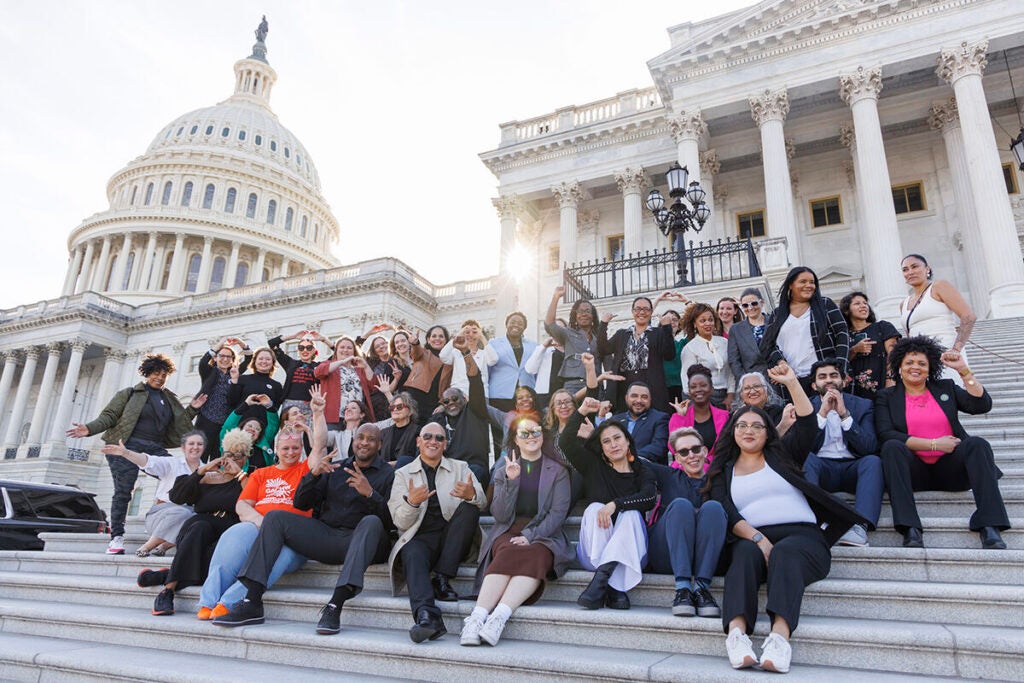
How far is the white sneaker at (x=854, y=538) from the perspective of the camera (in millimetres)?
4500

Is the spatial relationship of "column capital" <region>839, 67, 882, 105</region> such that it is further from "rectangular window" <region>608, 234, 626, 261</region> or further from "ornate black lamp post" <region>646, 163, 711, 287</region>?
"rectangular window" <region>608, 234, 626, 261</region>

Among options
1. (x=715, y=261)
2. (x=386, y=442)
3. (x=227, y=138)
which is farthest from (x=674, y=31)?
(x=227, y=138)

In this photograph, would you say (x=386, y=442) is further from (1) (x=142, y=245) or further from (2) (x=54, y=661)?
(1) (x=142, y=245)

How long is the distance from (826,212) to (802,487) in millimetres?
22796

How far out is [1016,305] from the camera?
52.7ft

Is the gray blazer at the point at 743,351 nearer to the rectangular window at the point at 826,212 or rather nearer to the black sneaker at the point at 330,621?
the black sneaker at the point at 330,621

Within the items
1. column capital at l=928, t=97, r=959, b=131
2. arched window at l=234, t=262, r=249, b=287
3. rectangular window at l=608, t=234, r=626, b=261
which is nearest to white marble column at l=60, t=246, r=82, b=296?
arched window at l=234, t=262, r=249, b=287

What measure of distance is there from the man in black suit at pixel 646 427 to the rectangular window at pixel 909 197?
69.2 feet

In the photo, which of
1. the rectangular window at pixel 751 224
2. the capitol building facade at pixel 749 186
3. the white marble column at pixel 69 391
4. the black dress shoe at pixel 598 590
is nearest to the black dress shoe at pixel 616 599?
the black dress shoe at pixel 598 590

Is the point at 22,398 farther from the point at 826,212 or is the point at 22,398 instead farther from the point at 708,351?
the point at 708,351

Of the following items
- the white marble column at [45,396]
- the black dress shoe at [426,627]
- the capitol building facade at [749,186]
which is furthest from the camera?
the white marble column at [45,396]

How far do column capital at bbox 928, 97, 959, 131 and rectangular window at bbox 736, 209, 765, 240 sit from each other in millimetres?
6196

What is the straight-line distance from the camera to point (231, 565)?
5.08m

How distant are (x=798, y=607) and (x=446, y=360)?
5.27 metres
